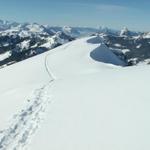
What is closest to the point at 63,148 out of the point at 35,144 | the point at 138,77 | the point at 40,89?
the point at 35,144

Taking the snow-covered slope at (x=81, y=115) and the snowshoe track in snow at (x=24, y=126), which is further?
the snowshoe track in snow at (x=24, y=126)

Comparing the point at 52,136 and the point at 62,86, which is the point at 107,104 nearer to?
the point at 52,136

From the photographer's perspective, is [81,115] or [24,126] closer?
[24,126]

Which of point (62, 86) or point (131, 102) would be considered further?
point (62, 86)

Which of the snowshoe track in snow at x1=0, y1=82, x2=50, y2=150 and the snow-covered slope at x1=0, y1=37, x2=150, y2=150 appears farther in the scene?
the snowshoe track in snow at x1=0, y1=82, x2=50, y2=150

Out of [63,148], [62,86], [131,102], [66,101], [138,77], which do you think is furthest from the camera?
[62,86]

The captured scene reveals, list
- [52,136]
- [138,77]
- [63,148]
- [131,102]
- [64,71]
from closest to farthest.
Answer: [63,148] < [52,136] < [131,102] < [138,77] < [64,71]

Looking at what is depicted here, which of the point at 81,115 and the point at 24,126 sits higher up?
the point at 81,115

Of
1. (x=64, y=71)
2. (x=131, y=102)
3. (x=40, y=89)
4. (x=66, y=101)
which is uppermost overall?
(x=131, y=102)

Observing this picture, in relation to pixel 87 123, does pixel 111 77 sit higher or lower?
lower

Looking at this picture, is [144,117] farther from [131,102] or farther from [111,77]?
[111,77]
